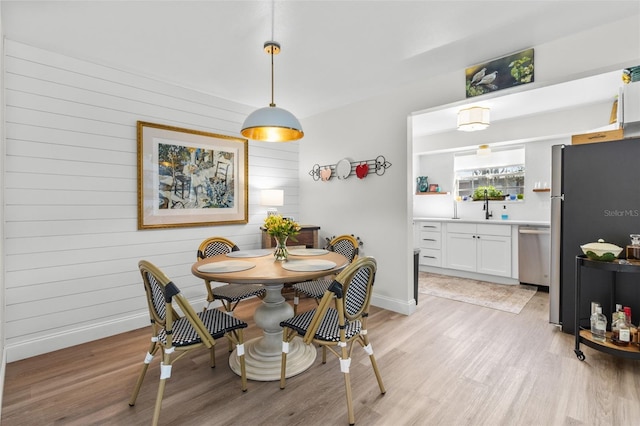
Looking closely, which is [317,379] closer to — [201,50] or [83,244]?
[83,244]

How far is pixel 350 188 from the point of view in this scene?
13.2 ft

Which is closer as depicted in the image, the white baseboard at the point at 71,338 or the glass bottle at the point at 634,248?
the glass bottle at the point at 634,248

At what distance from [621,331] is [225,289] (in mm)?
3144

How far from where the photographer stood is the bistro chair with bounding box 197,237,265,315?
268 centimetres

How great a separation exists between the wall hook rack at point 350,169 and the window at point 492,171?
2903 millimetres

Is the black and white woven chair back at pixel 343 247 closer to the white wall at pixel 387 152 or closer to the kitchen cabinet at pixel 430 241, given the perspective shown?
the white wall at pixel 387 152

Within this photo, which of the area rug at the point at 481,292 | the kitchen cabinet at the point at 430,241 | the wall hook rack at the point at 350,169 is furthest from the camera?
the kitchen cabinet at the point at 430,241

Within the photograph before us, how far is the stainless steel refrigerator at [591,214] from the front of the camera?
252 centimetres

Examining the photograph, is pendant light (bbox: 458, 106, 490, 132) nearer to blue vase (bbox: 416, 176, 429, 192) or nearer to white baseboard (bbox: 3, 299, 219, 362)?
blue vase (bbox: 416, 176, 429, 192)

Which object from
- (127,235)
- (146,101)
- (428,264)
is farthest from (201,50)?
(428,264)

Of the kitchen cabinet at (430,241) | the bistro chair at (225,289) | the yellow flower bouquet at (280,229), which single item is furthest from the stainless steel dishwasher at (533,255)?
the bistro chair at (225,289)

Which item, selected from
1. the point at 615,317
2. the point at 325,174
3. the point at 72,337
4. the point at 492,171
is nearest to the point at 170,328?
the point at 72,337

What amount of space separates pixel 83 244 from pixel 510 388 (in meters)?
3.60

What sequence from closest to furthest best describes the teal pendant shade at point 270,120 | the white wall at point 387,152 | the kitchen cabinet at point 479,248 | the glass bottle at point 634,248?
1. the teal pendant shade at point 270,120
2. the glass bottle at point 634,248
3. the white wall at point 387,152
4. the kitchen cabinet at point 479,248
